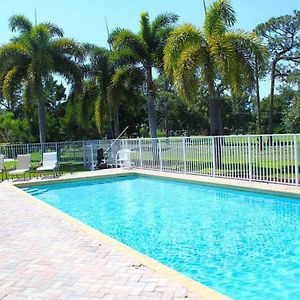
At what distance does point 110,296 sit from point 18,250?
7.95 ft

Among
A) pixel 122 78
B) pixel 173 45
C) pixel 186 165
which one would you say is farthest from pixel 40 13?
Answer: pixel 186 165

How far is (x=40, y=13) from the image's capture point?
976 inches

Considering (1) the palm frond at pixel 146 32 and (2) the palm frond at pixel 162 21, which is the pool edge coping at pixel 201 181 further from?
(2) the palm frond at pixel 162 21

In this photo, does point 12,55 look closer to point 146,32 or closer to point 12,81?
point 12,81

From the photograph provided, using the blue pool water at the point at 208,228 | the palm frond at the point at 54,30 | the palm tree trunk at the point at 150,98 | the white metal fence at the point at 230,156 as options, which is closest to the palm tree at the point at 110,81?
the palm tree trunk at the point at 150,98

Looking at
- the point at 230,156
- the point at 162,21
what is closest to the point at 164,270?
the point at 230,156

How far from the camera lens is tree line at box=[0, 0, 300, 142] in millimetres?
14766

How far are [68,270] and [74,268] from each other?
0.29ft

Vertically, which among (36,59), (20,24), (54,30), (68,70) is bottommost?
(68,70)

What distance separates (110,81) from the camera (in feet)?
75.7

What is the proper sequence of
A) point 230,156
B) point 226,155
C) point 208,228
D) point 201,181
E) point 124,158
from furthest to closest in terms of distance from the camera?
point 124,158 < point 201,181 < point 226,155 < point 230,156 < point 208,228

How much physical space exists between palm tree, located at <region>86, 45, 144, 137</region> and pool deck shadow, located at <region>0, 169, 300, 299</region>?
14.1 m

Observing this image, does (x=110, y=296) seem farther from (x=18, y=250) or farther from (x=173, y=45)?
(x=173, y=45)

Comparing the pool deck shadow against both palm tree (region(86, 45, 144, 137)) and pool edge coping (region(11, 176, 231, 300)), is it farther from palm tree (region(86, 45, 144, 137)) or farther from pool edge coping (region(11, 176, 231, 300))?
palm tree (region(86, 45, 144, 137))
